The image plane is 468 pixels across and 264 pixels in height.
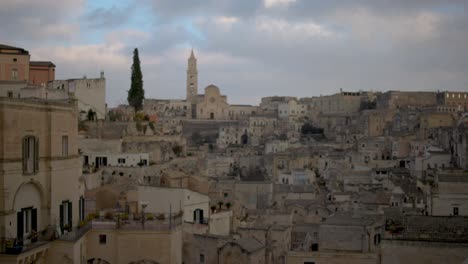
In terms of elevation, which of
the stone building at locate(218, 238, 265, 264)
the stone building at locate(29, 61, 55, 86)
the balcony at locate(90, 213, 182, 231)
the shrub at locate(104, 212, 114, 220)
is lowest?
the stone building at locate(218, 238, 265, 264)

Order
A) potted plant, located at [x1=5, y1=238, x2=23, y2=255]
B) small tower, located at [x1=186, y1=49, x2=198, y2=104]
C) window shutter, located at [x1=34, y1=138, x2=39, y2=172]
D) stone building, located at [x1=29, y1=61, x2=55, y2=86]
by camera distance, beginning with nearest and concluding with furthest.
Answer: potted plant, located at [x1=5, y1=238, x2=23, y2=255], window shutter, located at [x1=34, y1=138, x2=39, y2=172], stone building, located at [x1=29, y1=61, x2=55, y2=86], small tower, located at [x1=186, y1=49, x2=198, y2=104]

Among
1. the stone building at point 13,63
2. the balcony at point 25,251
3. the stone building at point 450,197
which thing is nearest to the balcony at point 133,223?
the balcony at point 25,251

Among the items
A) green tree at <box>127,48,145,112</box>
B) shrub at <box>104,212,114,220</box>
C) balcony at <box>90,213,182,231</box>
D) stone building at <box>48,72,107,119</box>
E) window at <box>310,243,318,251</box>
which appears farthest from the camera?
green tree at <box>127,48,145,112</box>

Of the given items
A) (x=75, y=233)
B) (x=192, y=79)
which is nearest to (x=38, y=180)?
(x=75, y=233)

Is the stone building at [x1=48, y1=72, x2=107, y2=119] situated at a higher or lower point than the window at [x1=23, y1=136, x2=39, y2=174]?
higher

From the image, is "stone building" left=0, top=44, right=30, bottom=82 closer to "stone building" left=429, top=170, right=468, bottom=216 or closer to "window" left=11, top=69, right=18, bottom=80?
"window" left=11, top=69, right=18, bottom=80

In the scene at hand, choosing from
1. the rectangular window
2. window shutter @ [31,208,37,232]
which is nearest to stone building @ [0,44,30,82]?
window shutter @ [31,208,37,232]

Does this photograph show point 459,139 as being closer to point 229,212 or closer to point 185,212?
point 229,212

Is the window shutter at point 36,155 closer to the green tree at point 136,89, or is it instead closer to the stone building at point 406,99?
the green tree at point 136,89

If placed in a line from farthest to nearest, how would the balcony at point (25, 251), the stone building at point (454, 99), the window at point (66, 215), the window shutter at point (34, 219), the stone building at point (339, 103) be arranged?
the stone building at point (339, 103) → the stone building at point (454, 99) → the window at point (66, 215) → the window shutter at point (34, 219) → the balcony at point (25, 251)

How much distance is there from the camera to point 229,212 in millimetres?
27344

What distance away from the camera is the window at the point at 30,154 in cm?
1688

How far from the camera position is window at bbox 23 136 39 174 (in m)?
16.9

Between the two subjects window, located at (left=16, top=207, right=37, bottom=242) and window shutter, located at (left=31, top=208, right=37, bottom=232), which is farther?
window shutter, located at (left=31, top=208, right=37, bottom=232)
